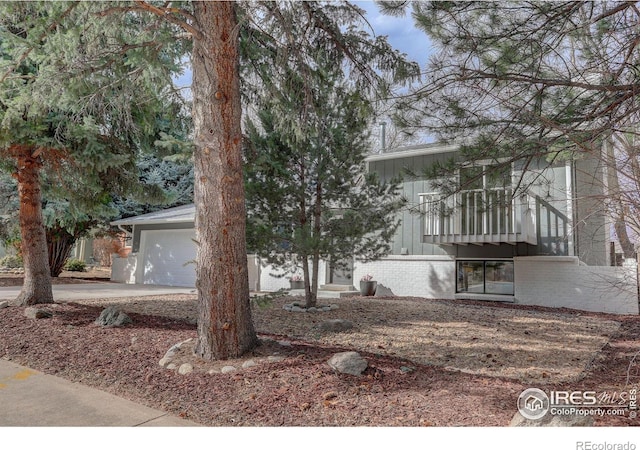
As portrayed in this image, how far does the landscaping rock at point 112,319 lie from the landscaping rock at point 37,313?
2.84ft

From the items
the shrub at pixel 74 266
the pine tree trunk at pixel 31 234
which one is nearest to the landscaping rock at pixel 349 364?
the pine tree trunk at pixel 31 234

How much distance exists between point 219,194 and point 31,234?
4736 millimetres

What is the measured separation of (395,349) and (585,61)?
3451 millimetres

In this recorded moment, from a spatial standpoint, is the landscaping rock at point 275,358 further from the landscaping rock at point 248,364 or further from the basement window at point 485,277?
the basement window at point 485,277

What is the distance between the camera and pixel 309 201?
713cm

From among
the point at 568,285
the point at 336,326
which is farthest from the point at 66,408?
the point at 568,285

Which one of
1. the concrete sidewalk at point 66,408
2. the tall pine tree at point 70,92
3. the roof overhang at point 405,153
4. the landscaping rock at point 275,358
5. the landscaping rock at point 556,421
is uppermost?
the roof overhang at point 405,153

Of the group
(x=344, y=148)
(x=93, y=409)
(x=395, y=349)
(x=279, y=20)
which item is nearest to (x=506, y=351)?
(x=395, y=349)

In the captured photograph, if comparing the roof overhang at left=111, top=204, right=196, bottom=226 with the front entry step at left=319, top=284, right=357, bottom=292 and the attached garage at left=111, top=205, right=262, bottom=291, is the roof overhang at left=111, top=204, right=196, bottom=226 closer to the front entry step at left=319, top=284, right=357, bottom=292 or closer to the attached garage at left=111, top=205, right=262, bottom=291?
the attached garage at left=111, top=205, right=262, bottom=291

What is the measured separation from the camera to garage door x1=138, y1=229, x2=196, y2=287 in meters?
13.8

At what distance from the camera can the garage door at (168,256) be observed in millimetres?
13820

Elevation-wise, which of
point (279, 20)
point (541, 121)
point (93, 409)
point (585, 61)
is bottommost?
point (93, 409)

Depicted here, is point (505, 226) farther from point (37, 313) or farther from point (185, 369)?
point (37, 313)

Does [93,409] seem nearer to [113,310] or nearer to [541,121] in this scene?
[113,310]
